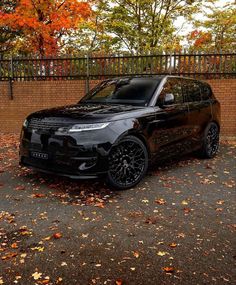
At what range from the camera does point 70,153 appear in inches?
186

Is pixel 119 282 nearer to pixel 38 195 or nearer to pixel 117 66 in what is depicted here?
pixel 38 195

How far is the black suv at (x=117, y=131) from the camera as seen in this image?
15.6 feet

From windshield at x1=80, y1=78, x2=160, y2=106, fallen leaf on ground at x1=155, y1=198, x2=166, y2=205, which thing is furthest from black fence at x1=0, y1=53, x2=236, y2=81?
fallen leaf on ground at x1=155, y1=198, x2=166, y2=205

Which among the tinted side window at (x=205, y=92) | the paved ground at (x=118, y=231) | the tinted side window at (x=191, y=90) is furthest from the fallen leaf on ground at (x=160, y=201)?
the tinted side window at (x=205, y=92)

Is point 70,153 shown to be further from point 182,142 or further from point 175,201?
point 182,142

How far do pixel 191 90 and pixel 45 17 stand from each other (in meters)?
9.69

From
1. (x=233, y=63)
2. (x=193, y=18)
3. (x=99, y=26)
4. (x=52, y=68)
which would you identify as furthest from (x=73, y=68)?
(x=193, y=18)

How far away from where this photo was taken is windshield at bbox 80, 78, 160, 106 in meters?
5.77

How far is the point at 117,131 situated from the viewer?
492cm

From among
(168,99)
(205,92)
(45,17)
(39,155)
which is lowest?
(39,155)

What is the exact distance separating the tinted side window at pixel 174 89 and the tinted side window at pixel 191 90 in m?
0.20

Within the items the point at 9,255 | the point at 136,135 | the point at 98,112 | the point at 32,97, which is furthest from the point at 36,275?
the point at 32,97

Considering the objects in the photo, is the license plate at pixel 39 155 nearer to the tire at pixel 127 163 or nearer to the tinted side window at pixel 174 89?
the tire at pixel 127 163

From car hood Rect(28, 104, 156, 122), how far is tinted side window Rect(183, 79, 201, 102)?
1437 millimetres
